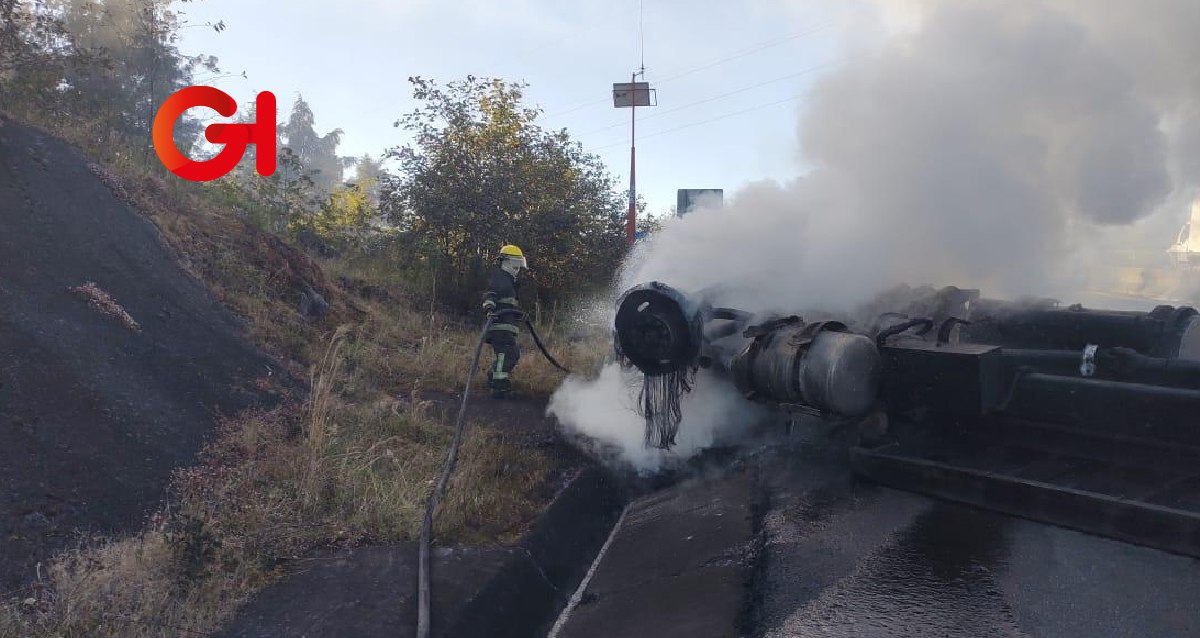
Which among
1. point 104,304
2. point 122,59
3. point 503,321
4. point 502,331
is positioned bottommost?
point 502,331

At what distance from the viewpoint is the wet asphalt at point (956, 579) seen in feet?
9.28

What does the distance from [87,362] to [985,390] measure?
17.9 feet

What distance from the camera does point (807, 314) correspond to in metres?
5.77

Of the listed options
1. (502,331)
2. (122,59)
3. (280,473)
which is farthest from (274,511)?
(122,59)

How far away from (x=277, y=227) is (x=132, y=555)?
1074 cm

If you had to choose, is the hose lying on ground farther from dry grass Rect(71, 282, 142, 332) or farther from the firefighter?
dry grass Rect(71, 282, 142, 332)

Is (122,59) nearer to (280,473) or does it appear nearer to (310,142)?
(280,473)

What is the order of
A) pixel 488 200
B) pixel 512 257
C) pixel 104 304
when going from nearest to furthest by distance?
pixel 104 304 → pixel 512 257 → pixel 488 200

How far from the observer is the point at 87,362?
5.01m

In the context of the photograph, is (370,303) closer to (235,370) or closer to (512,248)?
(512,248)

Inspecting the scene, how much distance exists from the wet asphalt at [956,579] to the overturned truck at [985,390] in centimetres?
14

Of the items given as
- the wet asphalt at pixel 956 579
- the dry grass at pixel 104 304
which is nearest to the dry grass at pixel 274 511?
the dry grass at pixel 104 304

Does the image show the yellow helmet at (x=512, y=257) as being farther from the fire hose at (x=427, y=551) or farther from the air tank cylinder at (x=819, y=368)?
the air tank cylinder at (x=819, y=368)

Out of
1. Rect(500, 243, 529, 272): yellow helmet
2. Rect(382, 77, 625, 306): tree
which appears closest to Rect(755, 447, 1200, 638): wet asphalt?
Rect(500, 243, 529, 272): yellow helmet
